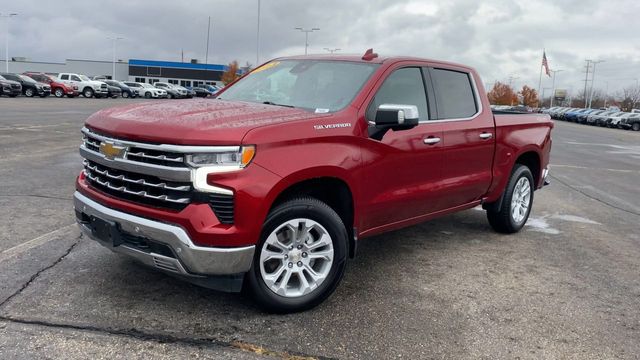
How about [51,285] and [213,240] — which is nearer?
[213,240]

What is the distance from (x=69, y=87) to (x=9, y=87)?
7.95 metres

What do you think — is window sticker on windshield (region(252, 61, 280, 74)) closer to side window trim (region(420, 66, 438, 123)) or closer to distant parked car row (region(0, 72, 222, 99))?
side window trim (region(420, 66, 438, 123))

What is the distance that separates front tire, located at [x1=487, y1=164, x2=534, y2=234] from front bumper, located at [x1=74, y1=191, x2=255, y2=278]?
370 cm

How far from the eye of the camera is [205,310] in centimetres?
391

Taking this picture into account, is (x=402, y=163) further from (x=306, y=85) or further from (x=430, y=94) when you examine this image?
(x=306, y=85)

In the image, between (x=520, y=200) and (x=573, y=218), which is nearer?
(x=520, y=200)

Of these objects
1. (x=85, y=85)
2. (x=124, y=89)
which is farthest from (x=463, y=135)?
(x=124, y=89)

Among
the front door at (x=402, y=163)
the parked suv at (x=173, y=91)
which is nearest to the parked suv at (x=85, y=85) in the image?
the parked suv at (x=173, y=91)

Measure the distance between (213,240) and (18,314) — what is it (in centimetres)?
144

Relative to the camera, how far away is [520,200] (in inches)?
259

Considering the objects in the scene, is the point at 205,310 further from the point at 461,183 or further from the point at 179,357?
the point at 461,183

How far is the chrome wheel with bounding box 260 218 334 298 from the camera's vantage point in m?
3.79

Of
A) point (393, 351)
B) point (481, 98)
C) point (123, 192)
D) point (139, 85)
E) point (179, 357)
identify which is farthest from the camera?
point (139, 85)

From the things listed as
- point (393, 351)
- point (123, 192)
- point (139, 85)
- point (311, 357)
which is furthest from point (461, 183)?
point (139, 85)
